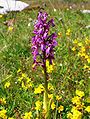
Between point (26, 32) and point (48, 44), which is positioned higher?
point (26, 32)

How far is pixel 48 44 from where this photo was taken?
3688 mm

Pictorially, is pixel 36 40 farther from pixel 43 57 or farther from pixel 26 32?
pixel 26 32

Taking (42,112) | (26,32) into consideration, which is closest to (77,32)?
(26,32)

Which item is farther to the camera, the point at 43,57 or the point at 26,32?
the point at 26,32

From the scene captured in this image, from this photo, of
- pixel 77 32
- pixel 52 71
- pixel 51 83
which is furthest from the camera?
pixel 77 32

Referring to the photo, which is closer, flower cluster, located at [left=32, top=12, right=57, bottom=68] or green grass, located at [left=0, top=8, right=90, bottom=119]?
flower cluster, located at [left=32, top=12, right=57, bottom=68]

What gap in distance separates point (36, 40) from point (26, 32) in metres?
5.29

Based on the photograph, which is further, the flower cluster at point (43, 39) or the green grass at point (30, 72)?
the green grass at point (30, 72)

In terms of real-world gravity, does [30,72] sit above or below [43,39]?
above

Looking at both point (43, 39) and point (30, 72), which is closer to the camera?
point (43, 39)

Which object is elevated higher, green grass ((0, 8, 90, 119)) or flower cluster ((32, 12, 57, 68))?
green grass ((0, 8, 90, 119))

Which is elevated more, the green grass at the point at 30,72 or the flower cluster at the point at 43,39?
the green grass at the point at 30,72

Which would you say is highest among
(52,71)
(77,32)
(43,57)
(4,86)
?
(77,32)

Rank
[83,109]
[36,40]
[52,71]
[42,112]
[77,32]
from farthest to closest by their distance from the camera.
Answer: [77,32]
[52,71]
[83,109]
[42,112]
[36,40]
